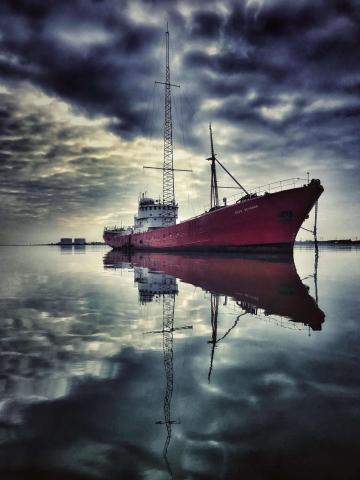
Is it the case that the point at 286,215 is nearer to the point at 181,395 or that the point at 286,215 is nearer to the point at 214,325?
the point at 214,325

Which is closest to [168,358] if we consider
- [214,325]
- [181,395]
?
[181,395]

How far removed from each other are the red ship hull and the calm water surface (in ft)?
Answer: 65.9

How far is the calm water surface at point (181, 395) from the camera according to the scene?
223cm

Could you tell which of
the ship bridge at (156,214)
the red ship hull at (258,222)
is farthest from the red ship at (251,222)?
the ship bridge at (156,214)

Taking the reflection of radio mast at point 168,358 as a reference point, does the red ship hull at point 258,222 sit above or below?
above

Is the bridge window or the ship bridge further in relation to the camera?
the ship bridge

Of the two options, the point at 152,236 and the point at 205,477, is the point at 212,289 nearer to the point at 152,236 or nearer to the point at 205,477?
the point at 205,477

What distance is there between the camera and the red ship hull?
26.0m

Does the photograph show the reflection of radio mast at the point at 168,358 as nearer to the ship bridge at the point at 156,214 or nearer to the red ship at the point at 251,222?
the red ship at the point at 251,222

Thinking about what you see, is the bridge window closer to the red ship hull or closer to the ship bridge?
the red ship hull

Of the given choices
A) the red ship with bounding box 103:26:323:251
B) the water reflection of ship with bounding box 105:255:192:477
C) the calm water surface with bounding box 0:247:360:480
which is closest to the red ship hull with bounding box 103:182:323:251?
the red ship with bounding box 103:26:323:251

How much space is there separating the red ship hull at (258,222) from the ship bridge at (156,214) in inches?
619

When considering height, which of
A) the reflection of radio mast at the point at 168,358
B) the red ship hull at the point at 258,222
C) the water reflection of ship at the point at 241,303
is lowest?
the reflection of radio mast at the point at 168,358

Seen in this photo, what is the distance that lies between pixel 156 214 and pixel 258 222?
82.3 feet
